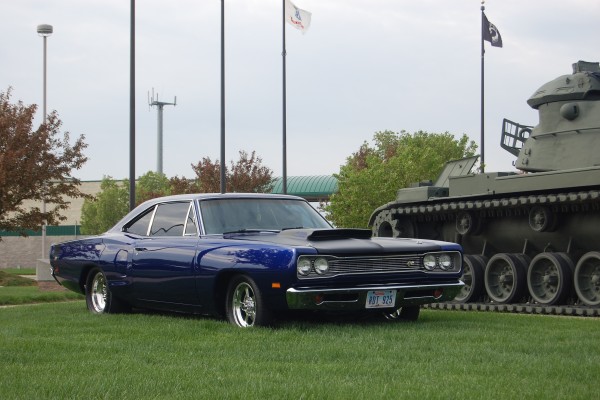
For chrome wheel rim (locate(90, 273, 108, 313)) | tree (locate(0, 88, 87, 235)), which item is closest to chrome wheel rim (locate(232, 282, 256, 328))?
chrome wheel rim (locate(90, 273, 108, 313))

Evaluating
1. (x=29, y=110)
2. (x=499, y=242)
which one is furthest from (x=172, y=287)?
(x=29, y=110)

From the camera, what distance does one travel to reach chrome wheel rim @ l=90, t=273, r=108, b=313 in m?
12.6

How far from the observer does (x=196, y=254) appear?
10766mm

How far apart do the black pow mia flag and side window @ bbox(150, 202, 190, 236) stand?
→ 1034 inches

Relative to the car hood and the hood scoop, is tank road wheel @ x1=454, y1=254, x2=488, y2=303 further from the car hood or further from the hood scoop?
the hood scoop

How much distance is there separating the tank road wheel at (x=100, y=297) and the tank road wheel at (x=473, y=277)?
5.92 m

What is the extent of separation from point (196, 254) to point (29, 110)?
62.0 feet

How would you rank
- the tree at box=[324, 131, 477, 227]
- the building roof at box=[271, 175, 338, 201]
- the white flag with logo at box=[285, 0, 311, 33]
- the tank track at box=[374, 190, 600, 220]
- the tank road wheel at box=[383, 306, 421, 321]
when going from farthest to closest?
the building roof at box=[271, 175, 338, 201]
the tree at box=[324, 131, 477, 227]
the white flag with logo at box=[285, 0, 311, 33]
the tank track at box=[374, 190, 600, 220]
the tank road wheel at box=[383, 306, 421, 321]

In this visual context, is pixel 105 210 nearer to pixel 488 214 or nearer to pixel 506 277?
pixel 488 214

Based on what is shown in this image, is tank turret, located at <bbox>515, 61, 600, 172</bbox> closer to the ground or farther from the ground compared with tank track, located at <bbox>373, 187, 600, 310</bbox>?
farther from the ground

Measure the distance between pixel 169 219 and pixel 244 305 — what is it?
1.85m

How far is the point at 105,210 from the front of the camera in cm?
6088

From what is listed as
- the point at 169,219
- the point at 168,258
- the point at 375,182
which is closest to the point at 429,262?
the point at 168,258

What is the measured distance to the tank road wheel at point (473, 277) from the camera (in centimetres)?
1628
